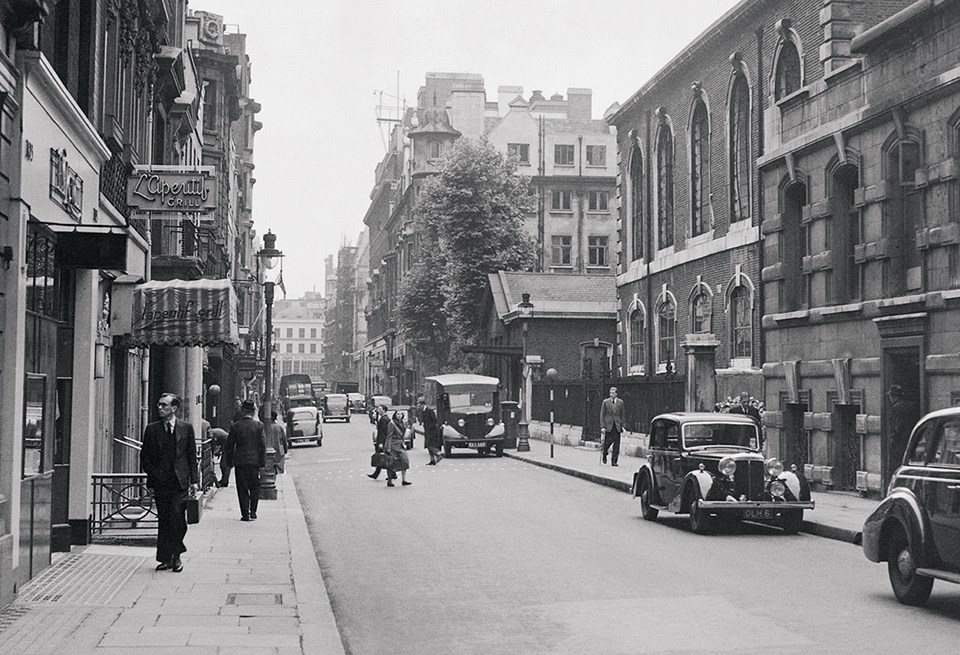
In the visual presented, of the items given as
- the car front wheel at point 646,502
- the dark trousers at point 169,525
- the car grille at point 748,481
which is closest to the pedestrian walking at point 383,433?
the car front wheel at point 646,502

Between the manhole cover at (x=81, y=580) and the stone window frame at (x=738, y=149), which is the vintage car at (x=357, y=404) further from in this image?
the manhole cover at (x=81, y=580)

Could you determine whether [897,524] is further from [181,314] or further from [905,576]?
[181,314]

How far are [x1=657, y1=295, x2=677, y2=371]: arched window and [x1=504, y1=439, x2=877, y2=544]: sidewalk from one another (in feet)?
14.5

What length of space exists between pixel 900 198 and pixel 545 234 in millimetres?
62896

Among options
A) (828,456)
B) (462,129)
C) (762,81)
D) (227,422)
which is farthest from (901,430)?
(462,129)

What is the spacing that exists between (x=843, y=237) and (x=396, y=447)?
9996 mm

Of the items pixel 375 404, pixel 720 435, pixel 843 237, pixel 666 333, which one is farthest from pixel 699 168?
pixel 375 404

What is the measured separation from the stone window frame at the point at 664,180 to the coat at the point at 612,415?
11788mm

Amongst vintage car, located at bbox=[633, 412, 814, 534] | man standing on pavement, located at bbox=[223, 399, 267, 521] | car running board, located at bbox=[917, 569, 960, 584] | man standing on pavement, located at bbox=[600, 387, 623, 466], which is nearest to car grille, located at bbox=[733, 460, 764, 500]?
vintage car, located at bbox=[633, 412, 814, 534]

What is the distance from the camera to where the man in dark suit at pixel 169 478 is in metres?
12.6

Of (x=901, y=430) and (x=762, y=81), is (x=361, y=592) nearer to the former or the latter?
(x=901, y=430)

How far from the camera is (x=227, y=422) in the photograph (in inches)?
1911

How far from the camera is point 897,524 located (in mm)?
11062

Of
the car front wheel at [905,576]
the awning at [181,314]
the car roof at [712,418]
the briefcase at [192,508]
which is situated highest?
the awning at [181,314]
